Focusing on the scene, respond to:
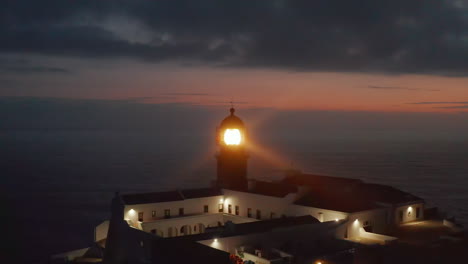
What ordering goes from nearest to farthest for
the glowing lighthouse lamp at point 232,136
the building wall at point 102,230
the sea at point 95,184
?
the building wall at point 102,230 → the glowing lighthouse lamp at point 232,136 → the sea at point 95,184

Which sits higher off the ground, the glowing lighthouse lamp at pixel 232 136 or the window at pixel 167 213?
the glowing lighthouse lamp at pixel 232 136

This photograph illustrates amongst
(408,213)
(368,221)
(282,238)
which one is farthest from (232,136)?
(408,213)

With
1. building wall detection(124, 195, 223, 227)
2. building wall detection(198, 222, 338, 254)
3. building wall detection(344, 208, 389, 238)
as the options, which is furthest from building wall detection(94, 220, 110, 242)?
building wall detection(344, 208, 389, 238)

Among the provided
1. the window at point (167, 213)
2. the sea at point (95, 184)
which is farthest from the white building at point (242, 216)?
the sea at point (95, 184)

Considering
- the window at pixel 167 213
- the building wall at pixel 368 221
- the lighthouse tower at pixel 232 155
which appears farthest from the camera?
the lighthouse tower at pixel 232 155

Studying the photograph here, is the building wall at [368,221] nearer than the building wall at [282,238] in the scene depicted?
No

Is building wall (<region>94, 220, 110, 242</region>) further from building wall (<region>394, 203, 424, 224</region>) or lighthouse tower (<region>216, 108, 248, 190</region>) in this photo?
building wall (<region>394, 203, 424, 224</region>)

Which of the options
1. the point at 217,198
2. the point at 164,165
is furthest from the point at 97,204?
the point at 164,165

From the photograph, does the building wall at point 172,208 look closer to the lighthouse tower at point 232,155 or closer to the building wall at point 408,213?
the lighthouse tower at point 232,155

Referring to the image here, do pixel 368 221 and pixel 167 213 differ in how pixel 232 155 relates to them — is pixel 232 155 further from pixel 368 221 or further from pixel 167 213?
pixel 368 221
